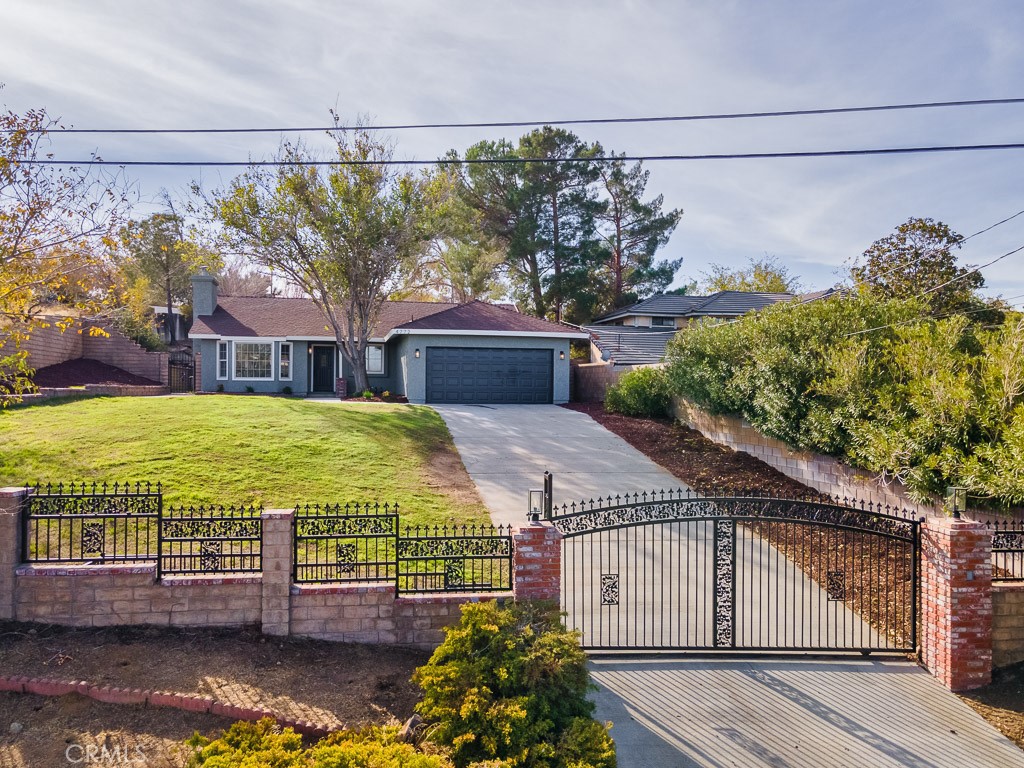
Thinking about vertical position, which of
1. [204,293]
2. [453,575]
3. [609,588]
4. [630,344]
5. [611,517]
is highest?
[204,293]

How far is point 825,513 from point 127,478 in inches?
385

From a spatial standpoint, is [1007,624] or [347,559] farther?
[1007,624]

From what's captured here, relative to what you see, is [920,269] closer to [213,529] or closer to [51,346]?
[213,529]

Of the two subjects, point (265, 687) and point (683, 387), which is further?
Result: point (683, 387)

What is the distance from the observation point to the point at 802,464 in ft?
39.4

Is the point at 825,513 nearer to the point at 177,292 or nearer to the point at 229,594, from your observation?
the point at 229,594

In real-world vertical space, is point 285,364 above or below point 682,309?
below

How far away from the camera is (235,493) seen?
30.2ft

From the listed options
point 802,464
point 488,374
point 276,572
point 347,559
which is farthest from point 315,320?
point 276,572

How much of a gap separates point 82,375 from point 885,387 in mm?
24929

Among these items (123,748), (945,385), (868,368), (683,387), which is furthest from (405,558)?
(683,387)

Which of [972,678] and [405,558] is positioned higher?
[405,558]

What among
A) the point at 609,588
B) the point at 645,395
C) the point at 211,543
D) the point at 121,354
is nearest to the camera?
the point at 211,543

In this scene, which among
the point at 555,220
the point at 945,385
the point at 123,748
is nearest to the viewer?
the point at 123,748
